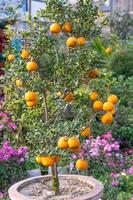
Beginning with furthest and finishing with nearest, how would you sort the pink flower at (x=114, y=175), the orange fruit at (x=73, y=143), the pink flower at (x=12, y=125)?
the pink flower at (x=12, y=125), the pink flower at (x=114, y=175), the orange fruit at (x=73, y=143)

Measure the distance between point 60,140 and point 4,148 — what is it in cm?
193

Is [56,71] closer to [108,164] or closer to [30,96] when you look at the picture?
[30,96]

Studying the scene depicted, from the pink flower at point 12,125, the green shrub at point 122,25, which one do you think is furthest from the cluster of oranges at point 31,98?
the green shrub at point 122,25

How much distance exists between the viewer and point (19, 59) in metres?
3.25

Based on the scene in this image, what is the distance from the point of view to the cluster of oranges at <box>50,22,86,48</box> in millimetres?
3047

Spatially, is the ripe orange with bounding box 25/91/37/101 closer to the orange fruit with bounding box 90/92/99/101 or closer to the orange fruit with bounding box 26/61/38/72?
the orange fruit with bounding box 26/61/38/72

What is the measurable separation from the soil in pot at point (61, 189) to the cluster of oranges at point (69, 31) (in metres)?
0.94

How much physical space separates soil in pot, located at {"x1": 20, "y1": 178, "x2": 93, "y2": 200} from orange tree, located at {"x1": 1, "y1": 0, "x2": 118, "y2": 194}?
0.07m

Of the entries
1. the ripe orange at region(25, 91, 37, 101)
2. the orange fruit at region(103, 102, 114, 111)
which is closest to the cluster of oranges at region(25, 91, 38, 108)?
the ripe orange at region(25, 91, 37, 101)

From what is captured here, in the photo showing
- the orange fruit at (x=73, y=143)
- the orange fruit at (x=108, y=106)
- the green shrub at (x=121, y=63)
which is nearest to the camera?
the orange fruit at (x=73, y=143)

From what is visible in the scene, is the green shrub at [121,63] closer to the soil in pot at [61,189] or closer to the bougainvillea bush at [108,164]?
the bougainvillea bush at [108,164]

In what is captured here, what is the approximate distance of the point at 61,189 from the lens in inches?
133

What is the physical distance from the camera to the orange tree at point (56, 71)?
3078mm

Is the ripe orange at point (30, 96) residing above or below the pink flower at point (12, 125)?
above
